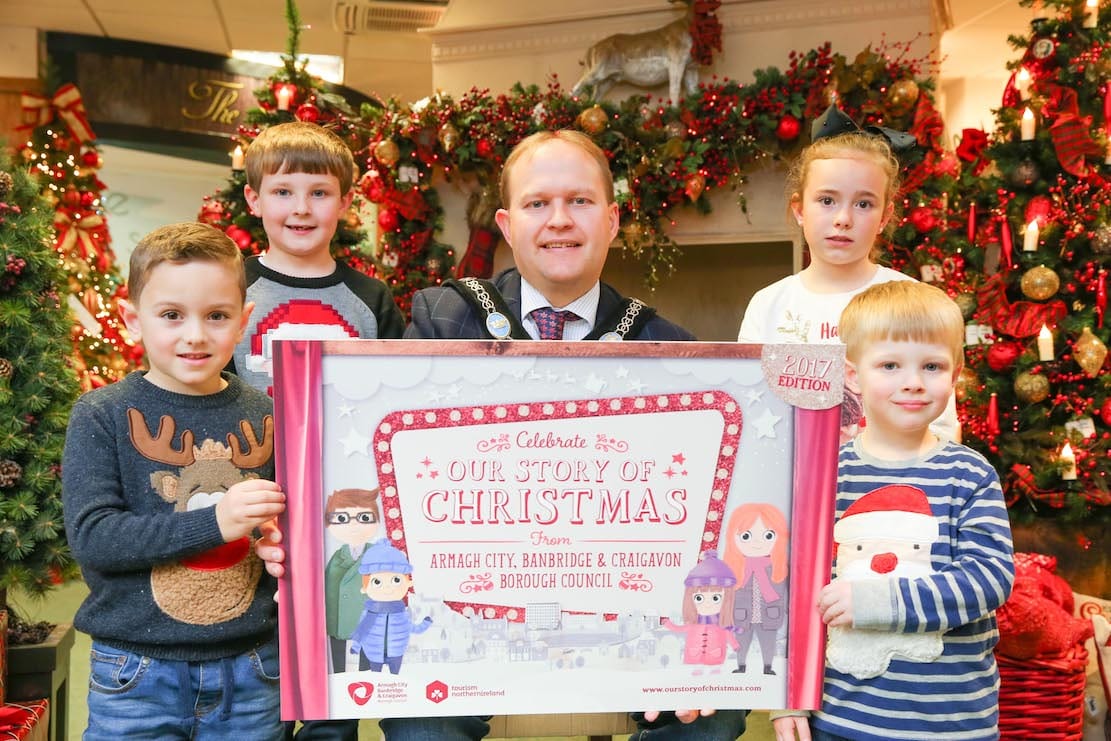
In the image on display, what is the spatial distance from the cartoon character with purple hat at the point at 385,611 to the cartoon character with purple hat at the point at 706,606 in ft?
1.24

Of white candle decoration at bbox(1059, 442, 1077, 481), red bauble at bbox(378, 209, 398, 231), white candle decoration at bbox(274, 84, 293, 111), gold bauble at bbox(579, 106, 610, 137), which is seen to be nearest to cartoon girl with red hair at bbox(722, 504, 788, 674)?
white candle decoration at bbox(1059, 442, 1077, 481)

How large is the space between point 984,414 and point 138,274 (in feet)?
11.0

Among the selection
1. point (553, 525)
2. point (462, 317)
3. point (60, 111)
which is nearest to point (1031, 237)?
point (462, 317)

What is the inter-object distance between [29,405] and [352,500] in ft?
3.86

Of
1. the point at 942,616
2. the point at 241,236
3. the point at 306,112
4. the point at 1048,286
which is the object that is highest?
the point at 306,112

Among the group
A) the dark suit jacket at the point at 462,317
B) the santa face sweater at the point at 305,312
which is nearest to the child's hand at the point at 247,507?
the dark suit jacket at the point at 462,317

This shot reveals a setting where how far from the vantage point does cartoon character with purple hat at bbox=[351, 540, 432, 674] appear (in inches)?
52.1

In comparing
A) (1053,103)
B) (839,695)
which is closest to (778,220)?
(1053,103)

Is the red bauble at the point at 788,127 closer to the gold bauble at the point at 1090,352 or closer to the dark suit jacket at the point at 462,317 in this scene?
the gold bauble at the point at 1090,352

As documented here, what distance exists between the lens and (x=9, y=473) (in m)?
2.04

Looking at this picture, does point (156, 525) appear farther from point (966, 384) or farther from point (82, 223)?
point (82, 223)

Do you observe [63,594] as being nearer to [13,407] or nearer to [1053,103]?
[13,407]

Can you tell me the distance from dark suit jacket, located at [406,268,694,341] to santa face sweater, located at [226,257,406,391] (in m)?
0.17

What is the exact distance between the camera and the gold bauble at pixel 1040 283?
364cm
